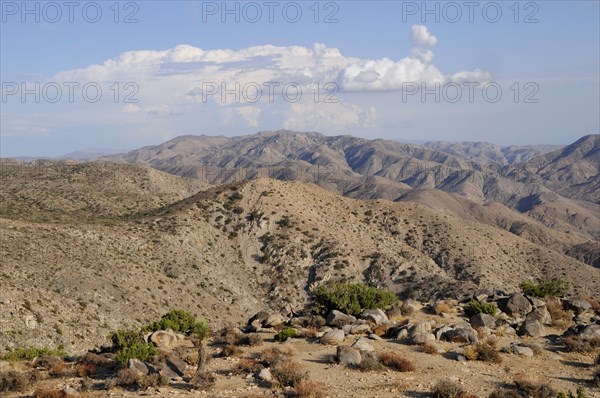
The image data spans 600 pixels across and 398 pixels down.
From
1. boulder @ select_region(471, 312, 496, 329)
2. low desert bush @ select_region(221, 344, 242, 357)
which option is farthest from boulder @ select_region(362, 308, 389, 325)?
low desert bush @ select_region(221, 344, 242, 357)

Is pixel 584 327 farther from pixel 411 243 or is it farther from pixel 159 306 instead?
pixel 411 243

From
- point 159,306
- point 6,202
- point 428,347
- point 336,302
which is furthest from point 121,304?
point 6,202

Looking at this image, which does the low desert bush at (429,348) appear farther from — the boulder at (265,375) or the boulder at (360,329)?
the boulder at (265,375)

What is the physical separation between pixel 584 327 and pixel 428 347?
340 inches

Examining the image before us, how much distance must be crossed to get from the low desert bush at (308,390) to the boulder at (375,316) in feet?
33.0

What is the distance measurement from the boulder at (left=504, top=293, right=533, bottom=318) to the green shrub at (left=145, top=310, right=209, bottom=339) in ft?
60.3

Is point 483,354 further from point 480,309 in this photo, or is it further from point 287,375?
point 480,309

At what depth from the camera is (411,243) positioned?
82.9 m

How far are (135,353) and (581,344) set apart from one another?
19.3m

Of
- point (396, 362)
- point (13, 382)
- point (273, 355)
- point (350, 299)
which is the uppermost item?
point (13, 382)

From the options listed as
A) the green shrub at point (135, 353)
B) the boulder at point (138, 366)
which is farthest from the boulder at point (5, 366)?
the boulder at point (138, 366)

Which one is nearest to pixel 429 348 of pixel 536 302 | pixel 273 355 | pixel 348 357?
pixel 348 357

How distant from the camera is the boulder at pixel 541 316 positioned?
29891 millimetres

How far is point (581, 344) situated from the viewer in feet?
76.4
